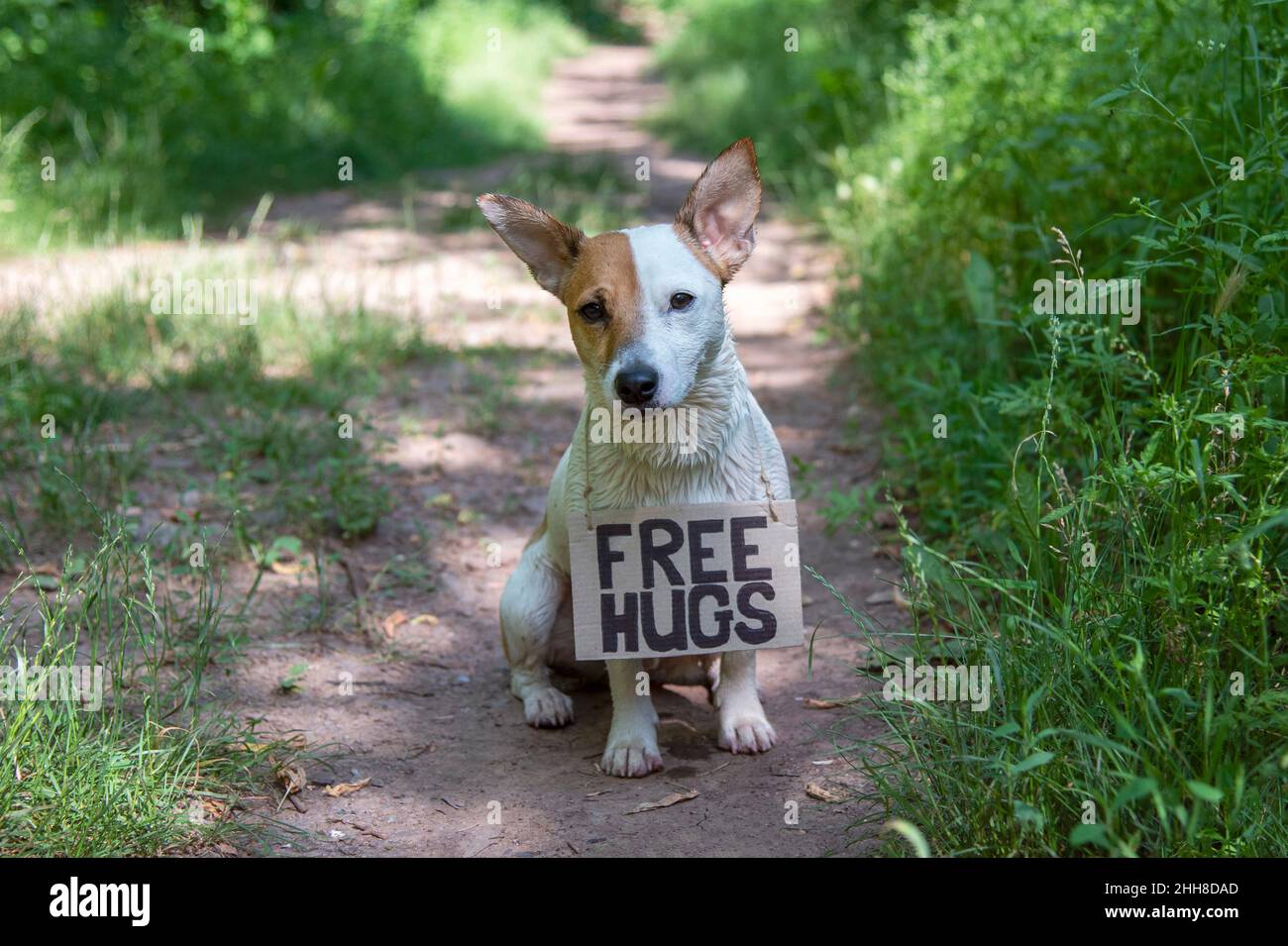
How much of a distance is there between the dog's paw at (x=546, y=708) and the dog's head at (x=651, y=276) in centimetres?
113

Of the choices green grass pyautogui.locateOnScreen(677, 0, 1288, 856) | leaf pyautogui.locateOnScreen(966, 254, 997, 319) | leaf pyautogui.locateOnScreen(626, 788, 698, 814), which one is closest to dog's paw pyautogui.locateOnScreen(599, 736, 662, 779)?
leaf pyautogui.locateOnScreen(626, 788, 698, 814)

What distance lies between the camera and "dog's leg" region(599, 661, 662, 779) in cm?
340

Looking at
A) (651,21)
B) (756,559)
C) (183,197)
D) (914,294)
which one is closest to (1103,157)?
(914,294)

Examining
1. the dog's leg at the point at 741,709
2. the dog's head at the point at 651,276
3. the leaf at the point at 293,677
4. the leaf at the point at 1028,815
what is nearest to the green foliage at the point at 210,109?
the leaf at the point at 293,677

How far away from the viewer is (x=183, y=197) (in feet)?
31.9

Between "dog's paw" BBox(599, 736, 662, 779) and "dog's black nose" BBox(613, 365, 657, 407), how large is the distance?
1073 mm

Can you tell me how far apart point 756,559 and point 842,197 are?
18.7 feet

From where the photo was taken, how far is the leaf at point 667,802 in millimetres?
3201

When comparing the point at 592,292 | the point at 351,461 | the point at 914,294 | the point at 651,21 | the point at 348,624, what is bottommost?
the point at 348,624

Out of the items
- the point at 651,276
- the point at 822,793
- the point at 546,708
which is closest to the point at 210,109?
the point at 546,708

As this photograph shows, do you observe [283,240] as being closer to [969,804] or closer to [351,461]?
[351,461]

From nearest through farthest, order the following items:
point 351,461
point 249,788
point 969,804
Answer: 1. point 969,804
2. point 249,788
3. point 351,461

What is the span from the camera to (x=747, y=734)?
3465 millimetres

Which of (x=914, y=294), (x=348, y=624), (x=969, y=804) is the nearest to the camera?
(x=969, y=804)
